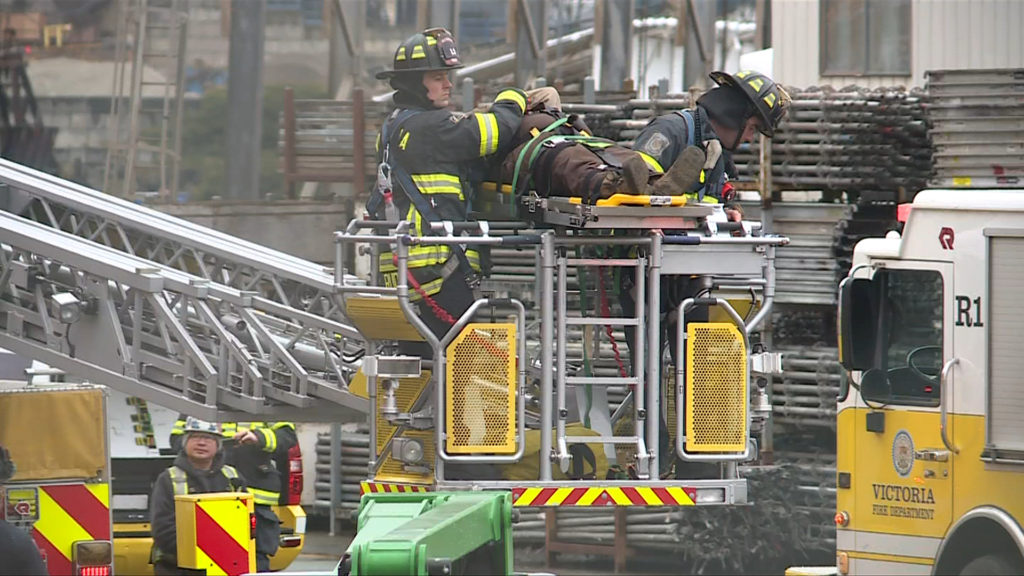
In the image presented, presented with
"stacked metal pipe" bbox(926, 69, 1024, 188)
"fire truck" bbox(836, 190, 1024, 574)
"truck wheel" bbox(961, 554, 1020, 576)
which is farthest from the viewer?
"stacked metal pipe" bbox(926, 69, 1024, 188)

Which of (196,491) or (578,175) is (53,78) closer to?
(196,491)

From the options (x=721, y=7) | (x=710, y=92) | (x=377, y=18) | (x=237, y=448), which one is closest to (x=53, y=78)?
(x=377, y=18)

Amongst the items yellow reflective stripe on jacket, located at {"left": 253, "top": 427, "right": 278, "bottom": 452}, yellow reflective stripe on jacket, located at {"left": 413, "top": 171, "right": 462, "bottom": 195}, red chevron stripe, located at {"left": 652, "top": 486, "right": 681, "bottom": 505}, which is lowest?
yellow reflective stripe on jacket, located at {"left": 253, "top": 427, "right": 278, "bottom": 452}

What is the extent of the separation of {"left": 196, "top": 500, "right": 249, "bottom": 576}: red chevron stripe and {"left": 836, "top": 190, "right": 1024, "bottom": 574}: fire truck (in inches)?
150

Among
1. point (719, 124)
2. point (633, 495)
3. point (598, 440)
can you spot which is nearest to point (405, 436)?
Result: point (598, 440)

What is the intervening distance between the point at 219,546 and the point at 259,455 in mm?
1844

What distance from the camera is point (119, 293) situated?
1139 centimetres

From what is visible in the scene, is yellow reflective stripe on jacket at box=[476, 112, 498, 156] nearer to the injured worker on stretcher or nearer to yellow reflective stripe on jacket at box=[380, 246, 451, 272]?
the injured worker on stretcher

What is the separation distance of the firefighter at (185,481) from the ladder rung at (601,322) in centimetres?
402

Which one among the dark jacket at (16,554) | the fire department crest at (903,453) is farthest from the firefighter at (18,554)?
the fire department crest at (903,453)

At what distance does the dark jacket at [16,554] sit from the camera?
8.76 meters

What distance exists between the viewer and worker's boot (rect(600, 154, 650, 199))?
785 cm

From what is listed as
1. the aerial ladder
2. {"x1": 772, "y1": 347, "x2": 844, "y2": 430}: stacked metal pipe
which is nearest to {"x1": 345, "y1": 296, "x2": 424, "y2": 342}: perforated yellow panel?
the aerial ladder

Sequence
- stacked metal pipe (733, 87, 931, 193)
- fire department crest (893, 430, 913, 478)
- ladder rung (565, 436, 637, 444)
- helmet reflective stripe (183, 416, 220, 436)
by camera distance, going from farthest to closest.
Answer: stacked metal pipe (733, 87, 931, 193), helmet reflective stripe (183, 416, 220, 436), fire department crest (893, 430, 913, 478), ladder rung (565, 436, 637, 444)
